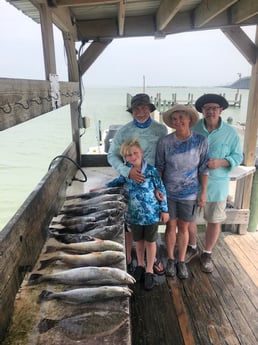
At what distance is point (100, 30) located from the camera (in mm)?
3879

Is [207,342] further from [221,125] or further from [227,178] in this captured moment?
[221,125]

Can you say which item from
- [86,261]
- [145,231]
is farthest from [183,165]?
[86,261]

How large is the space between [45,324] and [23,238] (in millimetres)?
478

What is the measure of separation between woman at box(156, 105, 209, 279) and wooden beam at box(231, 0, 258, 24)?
1.52 m

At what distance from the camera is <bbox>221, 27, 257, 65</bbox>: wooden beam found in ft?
12.3

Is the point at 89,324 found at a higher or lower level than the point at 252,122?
lower

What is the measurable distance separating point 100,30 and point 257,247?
363 cm

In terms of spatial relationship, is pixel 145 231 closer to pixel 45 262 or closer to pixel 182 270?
pixel 182 270

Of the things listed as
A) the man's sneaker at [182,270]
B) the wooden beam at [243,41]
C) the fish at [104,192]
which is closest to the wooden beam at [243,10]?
the wooden beam at [243,41]

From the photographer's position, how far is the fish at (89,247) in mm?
1841

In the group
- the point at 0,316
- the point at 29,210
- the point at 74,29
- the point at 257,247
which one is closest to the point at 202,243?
the point at 257,247

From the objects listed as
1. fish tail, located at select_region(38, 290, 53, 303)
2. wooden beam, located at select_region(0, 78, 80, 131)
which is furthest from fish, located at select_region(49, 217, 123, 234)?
wooden beam, located at select_region(0, 78, 80, 131)

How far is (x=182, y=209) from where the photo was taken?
2.71m

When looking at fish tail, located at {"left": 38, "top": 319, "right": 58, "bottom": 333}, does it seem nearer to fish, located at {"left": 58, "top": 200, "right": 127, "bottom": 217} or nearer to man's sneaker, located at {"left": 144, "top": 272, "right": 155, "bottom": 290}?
fish, located at {"left": 58, "top": 200, "right": 127, "bottom": 217}
